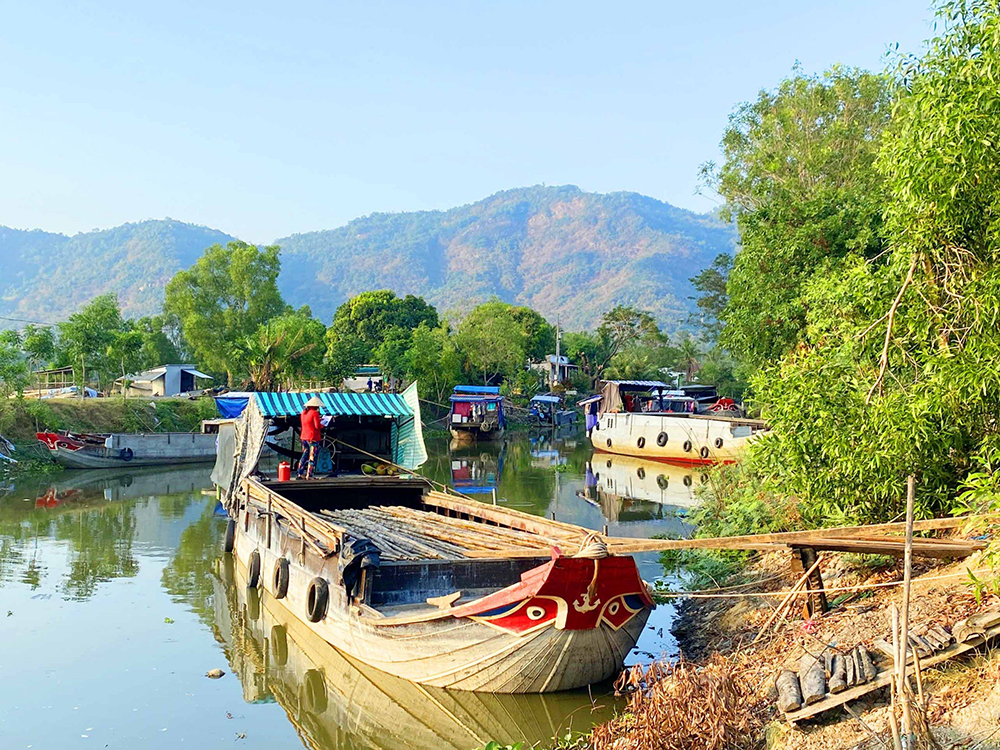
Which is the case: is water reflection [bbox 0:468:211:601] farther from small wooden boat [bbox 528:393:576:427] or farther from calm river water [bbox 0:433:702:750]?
small wooden boat [bbox 528:393:576:427]

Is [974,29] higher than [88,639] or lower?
higher

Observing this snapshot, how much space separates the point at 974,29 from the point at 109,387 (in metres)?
41.0

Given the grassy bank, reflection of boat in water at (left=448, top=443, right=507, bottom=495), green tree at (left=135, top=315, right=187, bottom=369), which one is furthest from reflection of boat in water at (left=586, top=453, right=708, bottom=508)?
green tree at (left=135, top=315, right=187, bottom=369)

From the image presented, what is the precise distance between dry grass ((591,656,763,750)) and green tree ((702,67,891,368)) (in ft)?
36.5

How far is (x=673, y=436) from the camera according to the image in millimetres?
33594

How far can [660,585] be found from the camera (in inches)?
478

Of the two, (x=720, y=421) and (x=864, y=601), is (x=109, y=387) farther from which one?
(x=864, y=601)

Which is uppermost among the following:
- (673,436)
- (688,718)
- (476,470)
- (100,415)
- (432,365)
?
(432,365)

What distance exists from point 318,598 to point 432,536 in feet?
6.57

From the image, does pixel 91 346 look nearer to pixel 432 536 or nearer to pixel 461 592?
pixel 432 536

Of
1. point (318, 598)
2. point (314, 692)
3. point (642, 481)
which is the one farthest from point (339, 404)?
point (642, 481)

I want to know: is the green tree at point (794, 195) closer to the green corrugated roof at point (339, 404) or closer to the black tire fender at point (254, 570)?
the green corrugated roof at point (339, 404)

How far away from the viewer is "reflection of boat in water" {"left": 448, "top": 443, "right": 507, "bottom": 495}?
25.1 m


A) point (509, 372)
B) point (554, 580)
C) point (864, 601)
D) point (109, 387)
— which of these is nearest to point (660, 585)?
point (864, 601)
